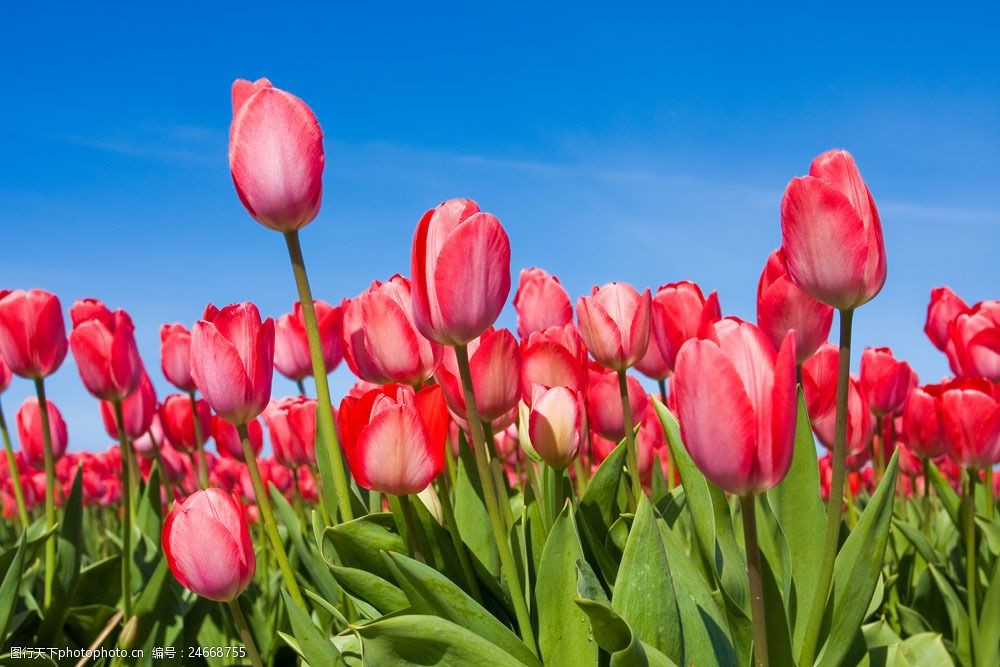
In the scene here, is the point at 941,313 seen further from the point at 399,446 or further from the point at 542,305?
the point at 399,446

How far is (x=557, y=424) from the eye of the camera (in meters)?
1.91

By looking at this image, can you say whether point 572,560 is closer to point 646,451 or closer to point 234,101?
point 234,101

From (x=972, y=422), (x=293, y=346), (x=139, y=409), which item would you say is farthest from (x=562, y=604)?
(x=139, y=409)

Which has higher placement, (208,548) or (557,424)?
(557,424)

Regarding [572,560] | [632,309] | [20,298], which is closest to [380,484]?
[572,560]

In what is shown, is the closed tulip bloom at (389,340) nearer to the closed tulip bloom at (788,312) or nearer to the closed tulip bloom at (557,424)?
the closed tulip bloom at (557,424)

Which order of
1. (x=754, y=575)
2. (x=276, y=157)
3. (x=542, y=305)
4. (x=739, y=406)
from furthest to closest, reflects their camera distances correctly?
(x=542, y=305) → (x=276, y=157) → (x=754, y=575) → (x=739, y=406)

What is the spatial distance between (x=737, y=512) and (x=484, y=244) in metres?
1.10

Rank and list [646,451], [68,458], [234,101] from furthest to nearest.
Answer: [68,458] < [646,451] < [234,101]

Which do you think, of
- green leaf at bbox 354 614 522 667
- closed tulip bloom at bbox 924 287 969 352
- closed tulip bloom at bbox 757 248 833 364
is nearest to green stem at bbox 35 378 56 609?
green leaf at bbox 354 614 522 667

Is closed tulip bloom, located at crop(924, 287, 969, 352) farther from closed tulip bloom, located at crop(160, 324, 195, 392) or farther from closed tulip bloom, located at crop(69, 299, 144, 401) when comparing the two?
closed tulip bloom, located at crop(69, 299, 144, 401)

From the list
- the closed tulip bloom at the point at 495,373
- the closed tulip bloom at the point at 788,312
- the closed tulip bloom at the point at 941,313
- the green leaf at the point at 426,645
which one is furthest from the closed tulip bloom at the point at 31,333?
the closed tulip bloom at the point at 941,313

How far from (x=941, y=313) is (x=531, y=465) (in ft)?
5.88

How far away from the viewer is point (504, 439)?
3965mm
